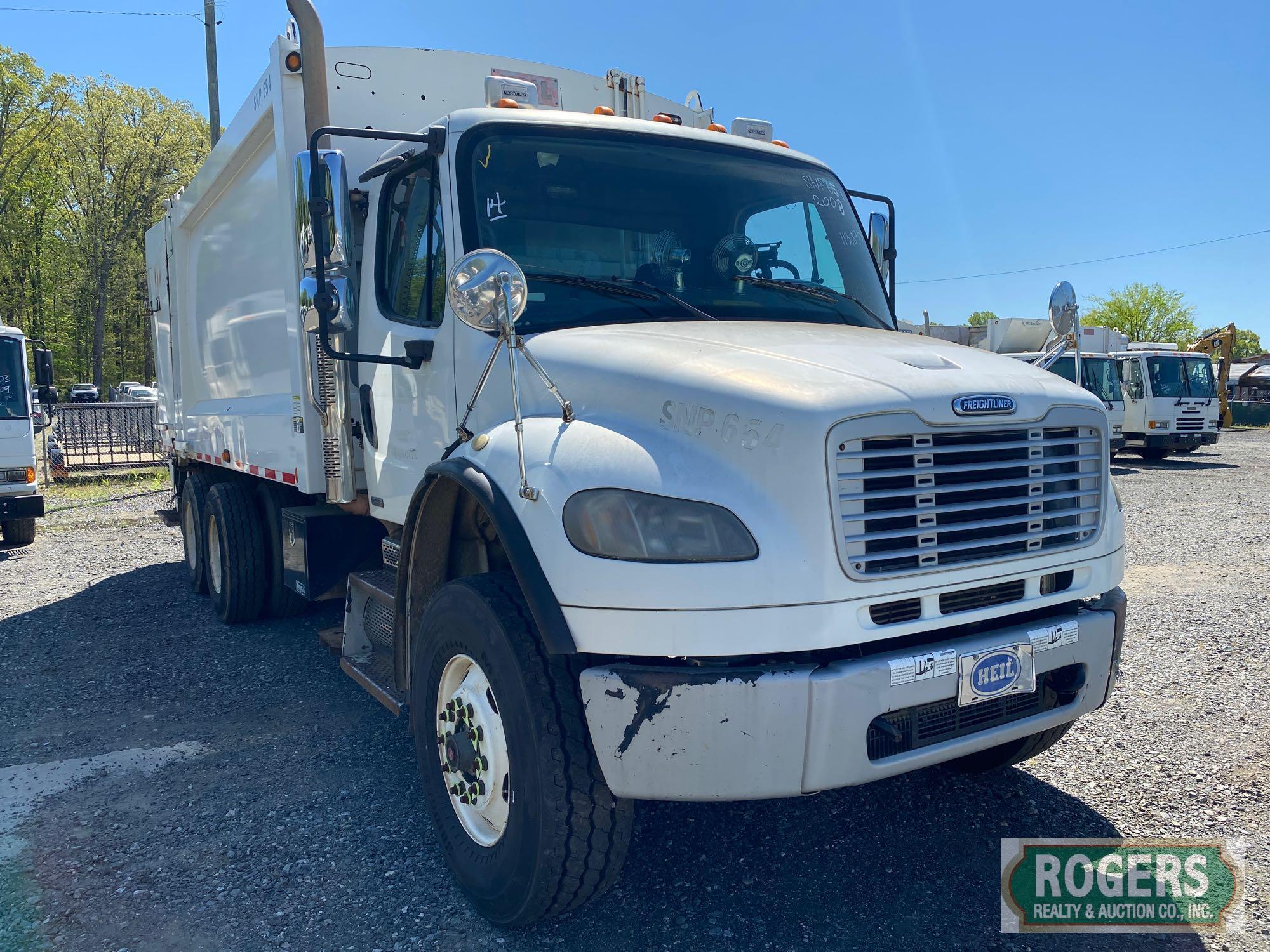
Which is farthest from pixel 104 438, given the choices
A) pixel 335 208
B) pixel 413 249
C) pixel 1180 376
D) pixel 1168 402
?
pixel 1180 376

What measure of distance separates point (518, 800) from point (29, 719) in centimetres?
362

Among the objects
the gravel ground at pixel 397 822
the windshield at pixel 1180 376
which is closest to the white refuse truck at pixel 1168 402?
the windshield at pixel 1180 376

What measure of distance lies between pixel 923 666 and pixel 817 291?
6.41 ft

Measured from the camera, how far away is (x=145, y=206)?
41.4 meters

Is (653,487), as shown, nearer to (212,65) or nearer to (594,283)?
(594,283)

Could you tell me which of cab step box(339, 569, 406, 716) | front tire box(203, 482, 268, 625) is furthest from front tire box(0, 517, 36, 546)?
cab step box(339, 569, 406, 716)

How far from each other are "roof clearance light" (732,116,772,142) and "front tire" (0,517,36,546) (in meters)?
9.39

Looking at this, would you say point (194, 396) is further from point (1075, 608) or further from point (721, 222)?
point (1075, 608)

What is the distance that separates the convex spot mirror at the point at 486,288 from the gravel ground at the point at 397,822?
190 centimetres

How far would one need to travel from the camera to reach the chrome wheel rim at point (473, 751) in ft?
9.73

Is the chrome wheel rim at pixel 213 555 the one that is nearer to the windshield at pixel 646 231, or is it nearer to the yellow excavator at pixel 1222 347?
the windshield at pixel 646 231

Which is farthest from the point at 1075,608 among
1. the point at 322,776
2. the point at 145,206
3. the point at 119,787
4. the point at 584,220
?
the point at 145,206

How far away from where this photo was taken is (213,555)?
711 centimetres

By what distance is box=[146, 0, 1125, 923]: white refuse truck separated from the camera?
8.38ft
